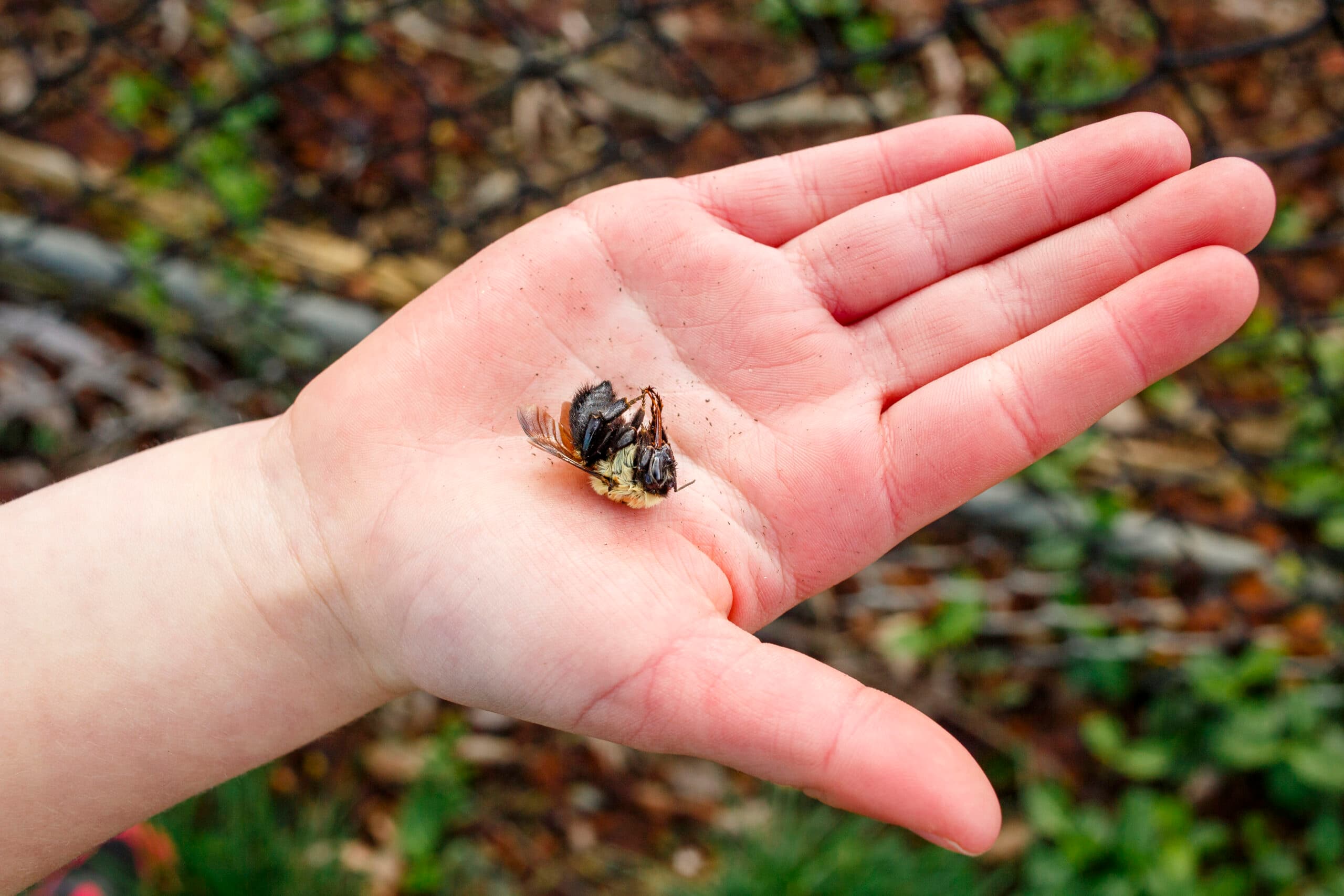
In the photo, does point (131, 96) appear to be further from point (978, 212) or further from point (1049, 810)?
point (1049, 810)

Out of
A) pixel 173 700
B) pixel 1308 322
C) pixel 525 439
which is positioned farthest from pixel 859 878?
pixel 1308 322

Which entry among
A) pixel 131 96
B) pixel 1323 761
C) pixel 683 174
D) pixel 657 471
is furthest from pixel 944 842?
pixel 131 96

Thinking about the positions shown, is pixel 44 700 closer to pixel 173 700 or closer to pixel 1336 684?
pixel 173 700

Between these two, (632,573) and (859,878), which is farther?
(859,878)

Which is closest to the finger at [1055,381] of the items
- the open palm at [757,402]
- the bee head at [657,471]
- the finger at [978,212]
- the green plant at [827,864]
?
the open palm at [757,402]

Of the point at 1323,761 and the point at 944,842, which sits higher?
the point at 944,842

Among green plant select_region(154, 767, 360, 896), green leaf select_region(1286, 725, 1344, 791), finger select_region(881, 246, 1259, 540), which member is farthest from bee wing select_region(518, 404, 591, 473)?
green leaf select_region(1286, 725, 1344, 791)
